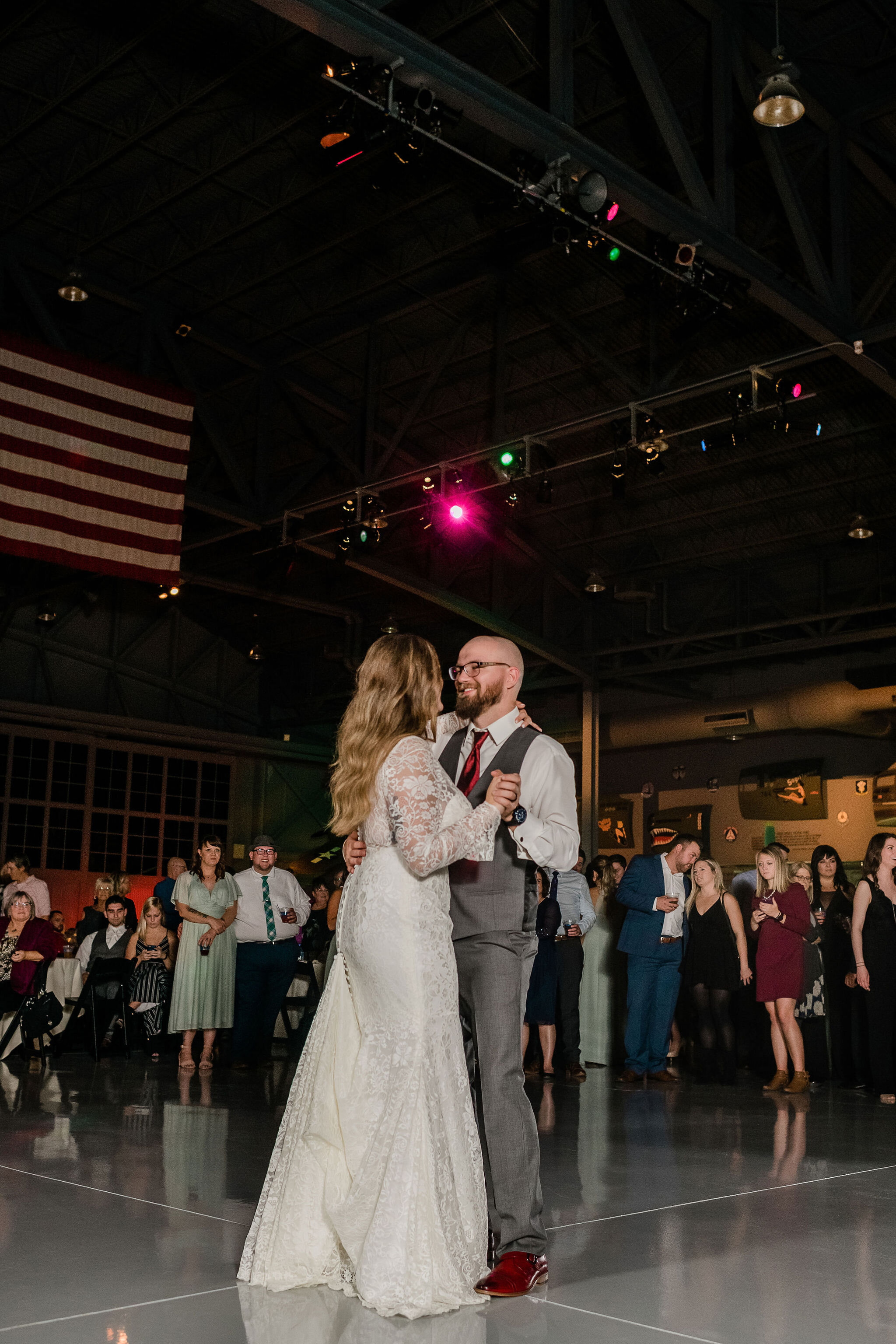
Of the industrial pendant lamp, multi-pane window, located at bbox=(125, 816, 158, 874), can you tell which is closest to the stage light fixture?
the industrial pendant lamp

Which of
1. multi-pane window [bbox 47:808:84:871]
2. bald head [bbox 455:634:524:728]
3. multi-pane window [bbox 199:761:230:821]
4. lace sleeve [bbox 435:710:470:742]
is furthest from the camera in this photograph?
multi-pane window [bbox 199:761:230:821]

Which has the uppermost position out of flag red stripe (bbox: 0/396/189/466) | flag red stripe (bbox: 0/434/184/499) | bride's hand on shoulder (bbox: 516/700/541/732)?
flag red stripe (bbox: 0/396/189/466)

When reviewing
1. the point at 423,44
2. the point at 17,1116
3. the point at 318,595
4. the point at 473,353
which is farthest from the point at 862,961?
the point at 318,595

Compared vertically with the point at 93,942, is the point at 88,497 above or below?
above

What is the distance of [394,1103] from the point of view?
9.44 feet

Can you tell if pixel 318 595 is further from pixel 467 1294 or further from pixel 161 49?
pixel 467 1294

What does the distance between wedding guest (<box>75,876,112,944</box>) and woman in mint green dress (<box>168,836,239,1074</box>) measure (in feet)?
5.74

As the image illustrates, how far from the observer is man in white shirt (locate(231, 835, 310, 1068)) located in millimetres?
8414

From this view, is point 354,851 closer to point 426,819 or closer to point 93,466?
point 426,819

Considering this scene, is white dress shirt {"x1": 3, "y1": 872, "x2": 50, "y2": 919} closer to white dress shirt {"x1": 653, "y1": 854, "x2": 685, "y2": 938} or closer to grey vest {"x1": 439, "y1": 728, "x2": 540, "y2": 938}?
white dress shirt {"x1": 653, "y1": 854, "x2": 685, "y2": 938}

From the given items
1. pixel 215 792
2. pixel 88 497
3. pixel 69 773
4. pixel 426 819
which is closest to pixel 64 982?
pixel 88 497

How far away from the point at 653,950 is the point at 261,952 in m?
2.71

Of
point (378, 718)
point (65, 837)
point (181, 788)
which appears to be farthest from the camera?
point (181, 788)

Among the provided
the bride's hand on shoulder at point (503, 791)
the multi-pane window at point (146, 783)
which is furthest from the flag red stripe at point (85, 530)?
A: the multi-pane window at point (146, 783)
